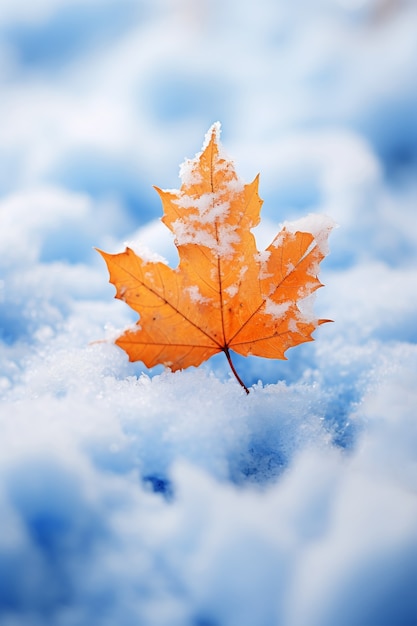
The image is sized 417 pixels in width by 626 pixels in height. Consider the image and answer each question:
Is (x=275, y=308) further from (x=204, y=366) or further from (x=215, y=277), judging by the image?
(x=204, y=366)

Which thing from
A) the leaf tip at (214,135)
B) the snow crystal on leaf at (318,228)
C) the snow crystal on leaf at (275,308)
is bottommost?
the snow crystal on leaf at (275,308)

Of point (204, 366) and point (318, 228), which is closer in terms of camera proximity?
point (318, 228)

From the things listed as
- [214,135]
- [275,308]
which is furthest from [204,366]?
[214,135]

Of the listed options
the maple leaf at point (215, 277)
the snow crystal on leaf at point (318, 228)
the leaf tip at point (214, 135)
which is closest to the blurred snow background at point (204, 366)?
the maple leaf at point (215, 277)

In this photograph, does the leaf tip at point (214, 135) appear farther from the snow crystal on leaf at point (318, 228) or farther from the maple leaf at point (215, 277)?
the snow crystal on leaf at point (318, 228)

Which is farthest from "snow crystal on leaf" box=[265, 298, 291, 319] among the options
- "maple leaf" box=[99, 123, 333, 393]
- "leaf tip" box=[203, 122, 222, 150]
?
"leaf tip" box=[203, 122, 222, 150]

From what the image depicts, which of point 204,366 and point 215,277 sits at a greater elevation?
point 204,366
